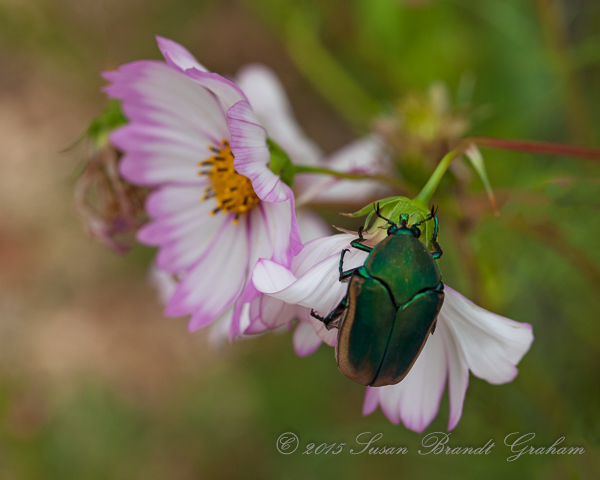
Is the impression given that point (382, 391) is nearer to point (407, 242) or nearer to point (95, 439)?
point (407, 242)

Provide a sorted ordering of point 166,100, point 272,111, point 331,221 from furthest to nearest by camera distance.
Answer: 1. point 331,221
2. point 272,111
3. point 166,100

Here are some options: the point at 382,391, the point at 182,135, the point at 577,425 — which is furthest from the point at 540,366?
the point at 182,135

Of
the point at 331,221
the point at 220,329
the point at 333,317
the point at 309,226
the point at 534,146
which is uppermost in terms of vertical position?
the point at 534,146

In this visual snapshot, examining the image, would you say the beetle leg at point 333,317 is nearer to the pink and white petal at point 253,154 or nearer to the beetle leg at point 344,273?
the beetle leg at point 344,273

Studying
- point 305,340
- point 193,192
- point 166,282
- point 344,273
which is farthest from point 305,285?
point 166,282

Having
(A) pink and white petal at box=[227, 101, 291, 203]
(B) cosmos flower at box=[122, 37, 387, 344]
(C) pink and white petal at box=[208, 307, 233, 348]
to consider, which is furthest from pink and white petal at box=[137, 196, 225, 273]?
(A) pink and white petal at box=[227, 101, 291, 203]

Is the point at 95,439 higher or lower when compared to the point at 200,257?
lower

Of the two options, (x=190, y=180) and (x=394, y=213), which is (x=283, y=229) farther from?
(x=190, y=180)
